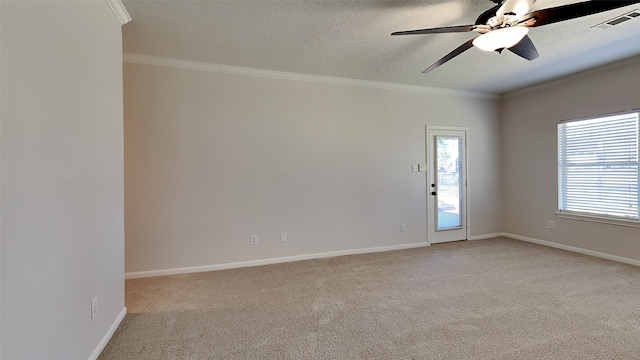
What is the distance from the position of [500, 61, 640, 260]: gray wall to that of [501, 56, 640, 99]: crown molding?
0.06ft

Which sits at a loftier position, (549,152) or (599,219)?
(549,152)

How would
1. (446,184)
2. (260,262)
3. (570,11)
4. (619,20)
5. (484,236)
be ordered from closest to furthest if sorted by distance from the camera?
(570,11) < (619,20) < (260,262) < (446,184) < (484,236)

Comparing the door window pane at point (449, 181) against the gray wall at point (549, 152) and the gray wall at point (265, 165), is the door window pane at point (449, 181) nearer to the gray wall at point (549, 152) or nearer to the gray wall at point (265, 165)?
the gray wall at point (265, 165)

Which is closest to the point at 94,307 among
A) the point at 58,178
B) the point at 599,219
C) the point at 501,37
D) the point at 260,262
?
the point at 58,178

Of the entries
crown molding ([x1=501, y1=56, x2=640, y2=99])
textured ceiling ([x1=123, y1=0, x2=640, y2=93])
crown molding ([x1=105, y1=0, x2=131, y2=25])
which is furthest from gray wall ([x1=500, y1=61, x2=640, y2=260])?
crown molding ([x1=105, y1=0, x2=131, y2=25])

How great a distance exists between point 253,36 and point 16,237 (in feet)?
8.09

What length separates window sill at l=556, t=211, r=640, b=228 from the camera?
3.56 metres

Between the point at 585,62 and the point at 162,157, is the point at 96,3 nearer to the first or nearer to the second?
the point at 162,157

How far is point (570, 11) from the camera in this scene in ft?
5.87

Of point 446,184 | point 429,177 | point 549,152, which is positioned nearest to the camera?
point 549,152

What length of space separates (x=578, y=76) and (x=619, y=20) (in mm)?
1761

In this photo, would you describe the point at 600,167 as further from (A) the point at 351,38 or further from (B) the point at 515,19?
(A) the point at 351,38

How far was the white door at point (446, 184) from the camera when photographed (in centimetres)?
471

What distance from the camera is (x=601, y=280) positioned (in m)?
3.07
